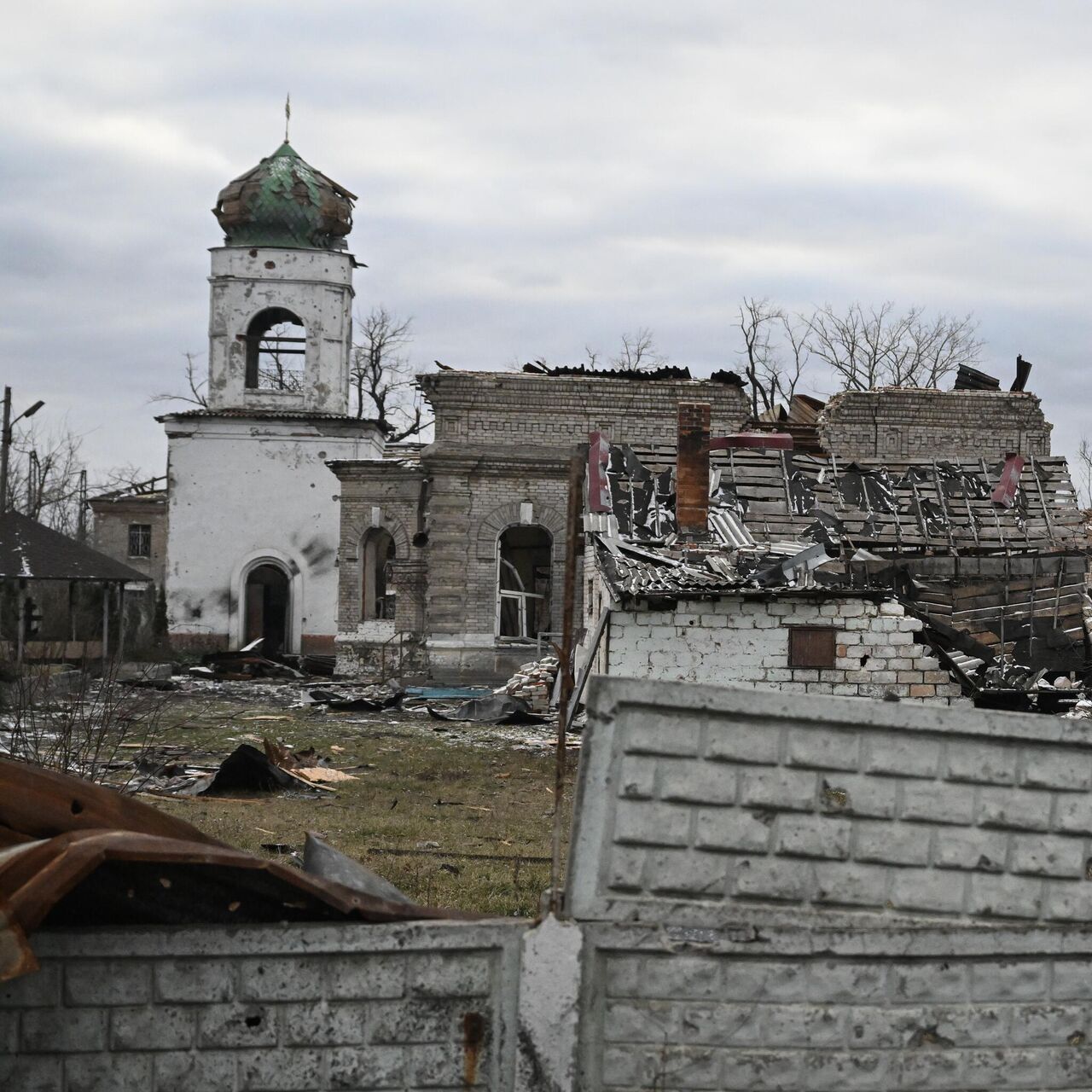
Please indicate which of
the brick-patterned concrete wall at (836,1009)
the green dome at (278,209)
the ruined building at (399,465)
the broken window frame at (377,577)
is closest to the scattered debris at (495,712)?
the ruined building at (399,465)

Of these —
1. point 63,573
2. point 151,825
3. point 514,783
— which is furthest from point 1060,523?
point 63,573

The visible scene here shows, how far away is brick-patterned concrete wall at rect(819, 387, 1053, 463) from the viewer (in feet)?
80.2

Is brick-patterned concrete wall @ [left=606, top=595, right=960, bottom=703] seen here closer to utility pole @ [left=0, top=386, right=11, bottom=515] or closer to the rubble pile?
the rubble pile

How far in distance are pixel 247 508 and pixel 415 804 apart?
927 inches

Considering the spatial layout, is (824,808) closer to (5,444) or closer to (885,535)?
(885,535)

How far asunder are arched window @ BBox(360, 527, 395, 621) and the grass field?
809 cm

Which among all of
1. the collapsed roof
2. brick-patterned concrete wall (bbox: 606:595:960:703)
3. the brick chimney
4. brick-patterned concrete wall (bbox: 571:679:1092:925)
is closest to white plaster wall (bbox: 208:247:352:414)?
the collapsed roof

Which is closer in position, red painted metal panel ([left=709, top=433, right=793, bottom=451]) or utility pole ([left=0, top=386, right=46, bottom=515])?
red painted metal panel ([left=709, top=433, right=793, bottom=451])

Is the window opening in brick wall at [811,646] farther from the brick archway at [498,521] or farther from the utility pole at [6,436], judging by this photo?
the utility pole at [6,436]

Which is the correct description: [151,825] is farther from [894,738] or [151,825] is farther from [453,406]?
[453,406]

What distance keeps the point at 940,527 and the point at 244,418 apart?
21646 mm

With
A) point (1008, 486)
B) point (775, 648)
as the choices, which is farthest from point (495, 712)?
point (1008, 486)

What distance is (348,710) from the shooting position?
21516mm

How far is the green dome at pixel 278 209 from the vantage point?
33.9m
